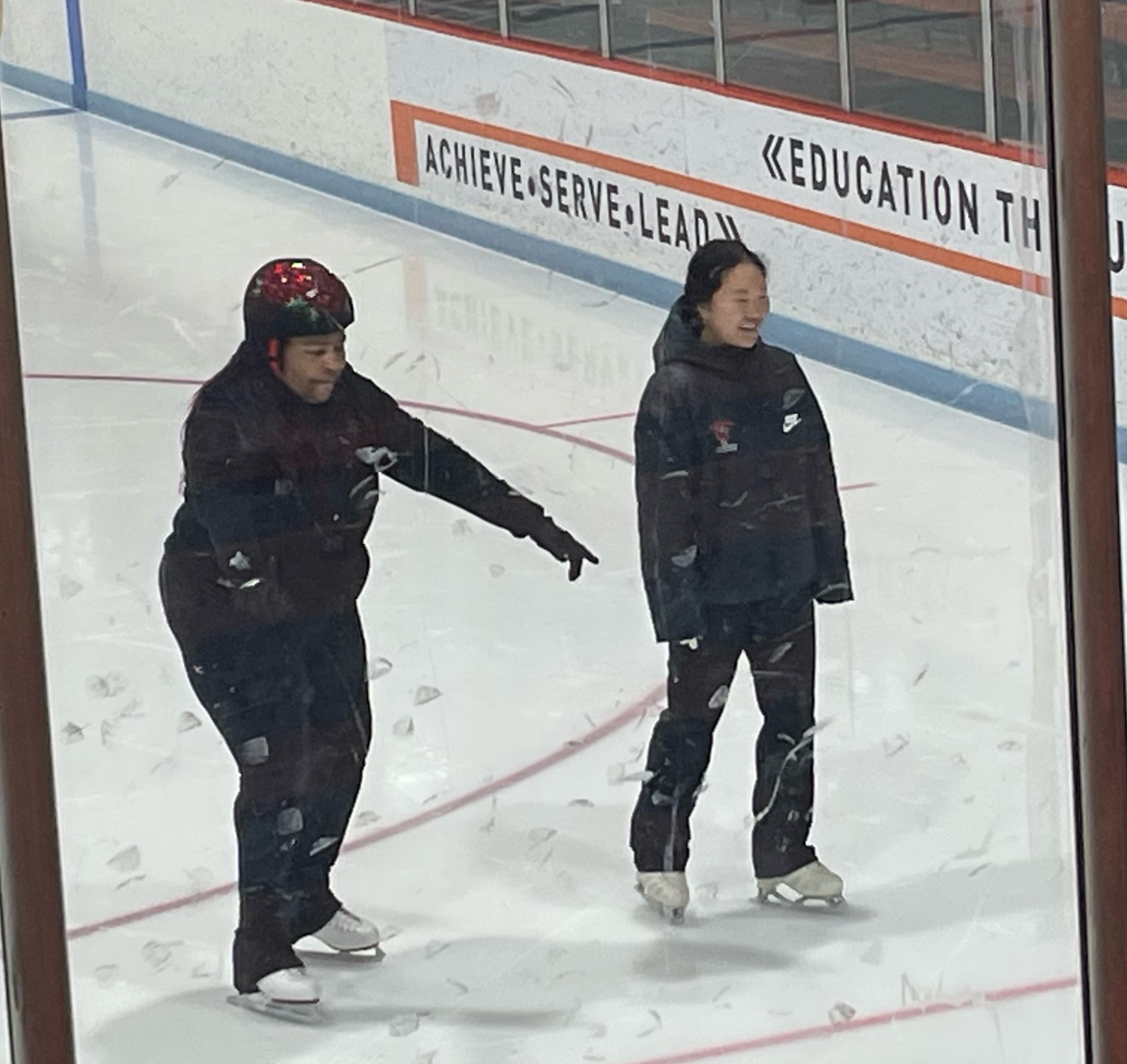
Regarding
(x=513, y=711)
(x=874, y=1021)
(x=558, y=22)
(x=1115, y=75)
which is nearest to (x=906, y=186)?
(x=1115, y=75)

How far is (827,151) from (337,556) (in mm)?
573

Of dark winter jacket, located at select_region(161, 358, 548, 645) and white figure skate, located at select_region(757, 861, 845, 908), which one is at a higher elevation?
dark winter jacket, located at select_region(161, 358, 548, 645)

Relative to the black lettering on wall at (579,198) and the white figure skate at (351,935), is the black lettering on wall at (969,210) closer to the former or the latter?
the black lettering on wall at (579,198)

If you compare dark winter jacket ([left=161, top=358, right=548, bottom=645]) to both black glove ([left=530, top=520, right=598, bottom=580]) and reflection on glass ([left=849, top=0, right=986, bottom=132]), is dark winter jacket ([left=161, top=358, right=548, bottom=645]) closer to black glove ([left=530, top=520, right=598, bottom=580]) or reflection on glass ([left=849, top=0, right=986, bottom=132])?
black glove ([left=530, top=520, right=598, bottom=580])

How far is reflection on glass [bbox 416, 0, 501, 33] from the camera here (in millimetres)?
1510

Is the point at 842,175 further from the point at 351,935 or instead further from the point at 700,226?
the point at 351,935

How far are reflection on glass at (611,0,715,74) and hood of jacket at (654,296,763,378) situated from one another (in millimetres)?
208

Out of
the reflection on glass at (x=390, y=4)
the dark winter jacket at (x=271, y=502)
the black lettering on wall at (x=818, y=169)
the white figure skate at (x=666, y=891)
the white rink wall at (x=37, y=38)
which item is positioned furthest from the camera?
the black lettering on wall at (x=818, y=169)

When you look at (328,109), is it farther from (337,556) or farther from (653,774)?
(653,774)

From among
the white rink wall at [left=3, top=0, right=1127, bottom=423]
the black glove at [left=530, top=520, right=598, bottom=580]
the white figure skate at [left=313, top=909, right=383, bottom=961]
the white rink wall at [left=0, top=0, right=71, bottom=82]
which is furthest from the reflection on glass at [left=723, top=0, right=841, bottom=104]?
the white figure skate at [left=313, top=909, right=383, bottom=961]

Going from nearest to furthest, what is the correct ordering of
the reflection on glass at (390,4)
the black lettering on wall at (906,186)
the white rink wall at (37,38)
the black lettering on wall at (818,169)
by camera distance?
the white rink wall at (37,38) → the reflection on glass at (390,4) → the black lettering on wall at (818,169) → the black lettering on wall at (906,186)

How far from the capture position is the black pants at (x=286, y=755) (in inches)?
54.9

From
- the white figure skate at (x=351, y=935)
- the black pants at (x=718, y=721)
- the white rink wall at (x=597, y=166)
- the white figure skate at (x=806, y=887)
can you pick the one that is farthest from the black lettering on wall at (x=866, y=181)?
the white figure skate at (x=351, y=935)

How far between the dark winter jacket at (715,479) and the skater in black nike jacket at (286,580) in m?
0.18
